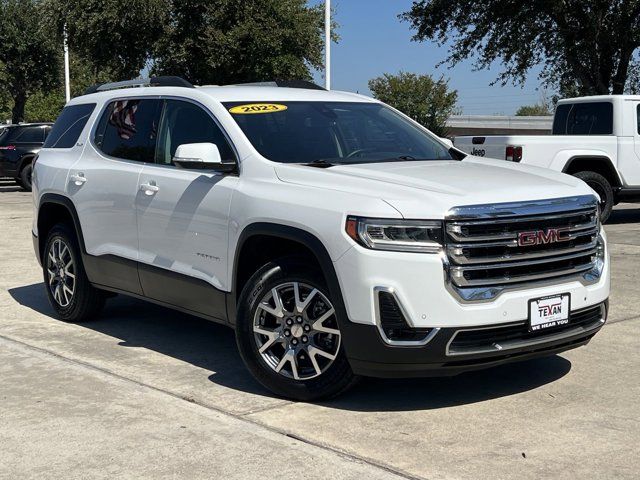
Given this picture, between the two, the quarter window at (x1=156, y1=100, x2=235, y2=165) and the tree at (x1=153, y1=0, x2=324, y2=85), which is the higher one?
the tree at (x1=153, y1=0, x2=324, y2=85)

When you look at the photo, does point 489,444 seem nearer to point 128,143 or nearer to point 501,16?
point 128,143

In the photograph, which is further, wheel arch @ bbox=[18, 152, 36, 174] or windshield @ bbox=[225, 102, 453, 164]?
wheel arch @ bbox=[18, 152, 36, 174]

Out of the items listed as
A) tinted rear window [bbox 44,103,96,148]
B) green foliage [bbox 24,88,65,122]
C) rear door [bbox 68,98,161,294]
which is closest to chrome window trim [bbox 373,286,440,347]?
rear door [bbox 68,98,161,294]

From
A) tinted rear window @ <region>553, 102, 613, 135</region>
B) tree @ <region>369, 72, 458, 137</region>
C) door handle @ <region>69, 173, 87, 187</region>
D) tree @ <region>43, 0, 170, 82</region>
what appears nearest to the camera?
door handle @ <region>69, 173, 87, 187</region>

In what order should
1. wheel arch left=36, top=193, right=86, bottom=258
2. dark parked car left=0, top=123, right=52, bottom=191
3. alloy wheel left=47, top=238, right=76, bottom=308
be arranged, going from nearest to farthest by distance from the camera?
wheel arch left=36, top=193, right=86, bottom=258
alloy wheel left=47, top=238, right=76, bottom=308
dark parked car left=0, top=123, right=52, bottom=191

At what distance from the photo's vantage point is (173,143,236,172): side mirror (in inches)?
220

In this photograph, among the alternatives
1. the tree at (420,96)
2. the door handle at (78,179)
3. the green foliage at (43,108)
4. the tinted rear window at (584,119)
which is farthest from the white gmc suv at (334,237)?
the green foliage at (43,108)

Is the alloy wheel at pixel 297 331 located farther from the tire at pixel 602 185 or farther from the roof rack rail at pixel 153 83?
the tire at pixel 602 185

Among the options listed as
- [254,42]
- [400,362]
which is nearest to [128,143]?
[400,362]

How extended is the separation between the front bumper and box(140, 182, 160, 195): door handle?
6.56 feet

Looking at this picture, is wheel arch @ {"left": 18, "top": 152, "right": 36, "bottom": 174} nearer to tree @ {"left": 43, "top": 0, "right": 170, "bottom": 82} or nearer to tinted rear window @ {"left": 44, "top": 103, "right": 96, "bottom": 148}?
tree @ {"left": 43, "top": 0, "right": 170, "bottom": 82}

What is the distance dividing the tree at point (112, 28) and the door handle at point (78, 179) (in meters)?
21.0

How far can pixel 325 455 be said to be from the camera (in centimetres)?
439

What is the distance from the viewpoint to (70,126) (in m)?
7.66
